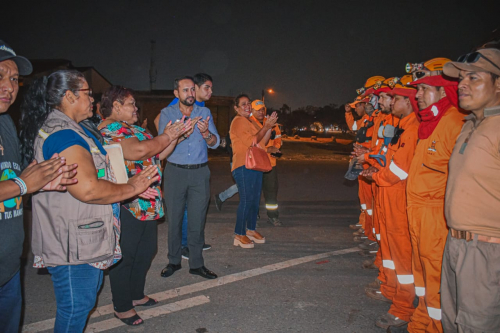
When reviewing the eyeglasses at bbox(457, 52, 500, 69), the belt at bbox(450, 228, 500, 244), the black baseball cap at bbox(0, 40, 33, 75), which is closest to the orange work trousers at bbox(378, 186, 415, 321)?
the belt at bbox(450, 228, 500, 244)

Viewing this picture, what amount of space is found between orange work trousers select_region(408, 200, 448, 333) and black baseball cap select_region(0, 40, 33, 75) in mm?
3125

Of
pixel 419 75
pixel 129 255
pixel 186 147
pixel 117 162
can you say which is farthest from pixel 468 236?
pixel 186 147

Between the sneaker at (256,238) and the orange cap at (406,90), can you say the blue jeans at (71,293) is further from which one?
the sneaker at (256,238)

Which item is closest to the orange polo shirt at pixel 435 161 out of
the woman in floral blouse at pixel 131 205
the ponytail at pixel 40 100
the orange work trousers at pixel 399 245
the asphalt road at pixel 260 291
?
the orange work trousers at pixel 399 245

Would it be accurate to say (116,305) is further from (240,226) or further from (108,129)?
(240,226)

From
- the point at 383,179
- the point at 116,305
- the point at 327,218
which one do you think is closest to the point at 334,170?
the point at 327,218

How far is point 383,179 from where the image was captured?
3438 millimetres

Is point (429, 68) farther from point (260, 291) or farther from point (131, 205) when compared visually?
point (131, 205)

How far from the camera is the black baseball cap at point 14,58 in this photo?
203 cm

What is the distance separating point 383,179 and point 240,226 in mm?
2601

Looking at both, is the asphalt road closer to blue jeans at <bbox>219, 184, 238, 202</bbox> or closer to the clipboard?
blue jeans at <bbox>219, 184, 238, 202</bbox>

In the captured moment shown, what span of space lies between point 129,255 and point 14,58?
1.93 m

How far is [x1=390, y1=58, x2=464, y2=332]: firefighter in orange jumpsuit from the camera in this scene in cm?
288

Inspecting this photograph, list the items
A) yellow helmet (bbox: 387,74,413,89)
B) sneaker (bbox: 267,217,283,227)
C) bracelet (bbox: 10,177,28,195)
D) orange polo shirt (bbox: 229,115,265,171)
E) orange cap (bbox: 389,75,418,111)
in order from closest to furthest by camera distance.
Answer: bracelet (bbox: 10,177,28,195)
orange cap (bbox: 389,75,418,111)
yellow helmet (bbox: 387,74,413,89)
orange polo shirt (bbox: 229,115,265,171)
sneaker (bbox: 267,217,283,227)
